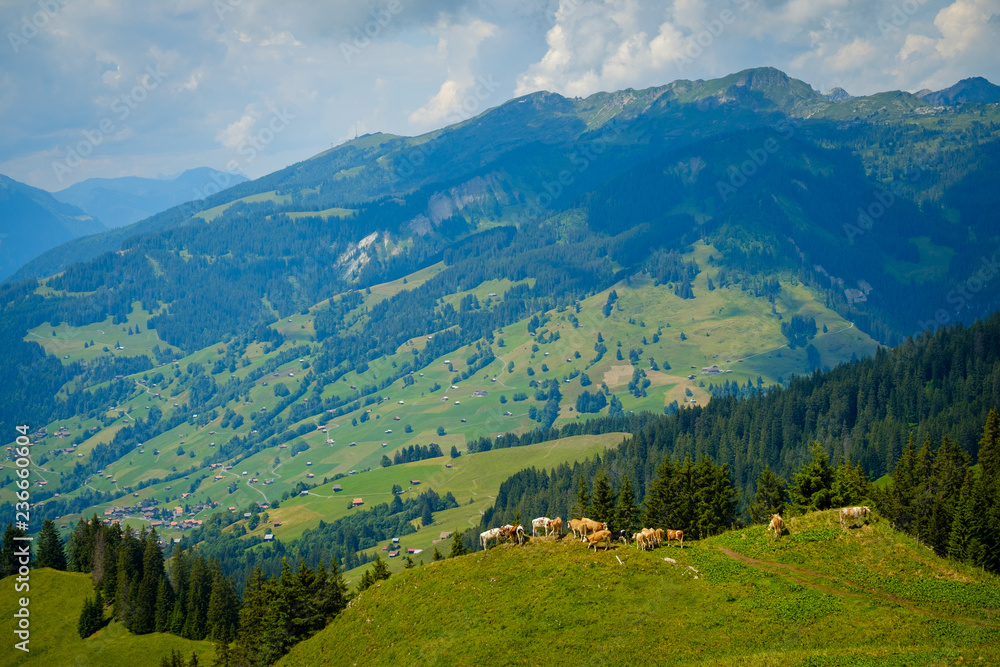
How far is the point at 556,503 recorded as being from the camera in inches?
7835

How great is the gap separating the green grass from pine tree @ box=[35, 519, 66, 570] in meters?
9.64

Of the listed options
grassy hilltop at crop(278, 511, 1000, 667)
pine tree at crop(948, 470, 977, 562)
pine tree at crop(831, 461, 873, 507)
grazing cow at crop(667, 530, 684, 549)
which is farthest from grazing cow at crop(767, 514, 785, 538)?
pine tree at crop(831, 461, 873, 507)

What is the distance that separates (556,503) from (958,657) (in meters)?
162

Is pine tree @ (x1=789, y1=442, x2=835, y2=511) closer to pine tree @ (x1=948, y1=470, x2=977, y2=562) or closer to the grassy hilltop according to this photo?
pine tree @ (x1=948, y1=470, x2=977, y2=562)

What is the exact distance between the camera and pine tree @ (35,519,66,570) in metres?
131

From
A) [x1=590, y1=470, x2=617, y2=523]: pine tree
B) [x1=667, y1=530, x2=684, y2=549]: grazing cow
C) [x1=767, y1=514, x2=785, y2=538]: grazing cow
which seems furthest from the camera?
[x1=590, y1=470, x2=617, y2=523]: pine tree

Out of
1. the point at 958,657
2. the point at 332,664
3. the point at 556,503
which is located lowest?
the point at 556,503

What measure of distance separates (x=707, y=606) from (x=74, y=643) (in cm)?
10603

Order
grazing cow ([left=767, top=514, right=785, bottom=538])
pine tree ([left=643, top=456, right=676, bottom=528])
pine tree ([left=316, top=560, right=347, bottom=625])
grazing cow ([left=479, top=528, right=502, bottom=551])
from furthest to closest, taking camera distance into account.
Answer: pine tree ([left=643, top=456, right=676, bottom=528])
pine tree ([left=316, top=560, right=347, bottom=625])
grazing cow ([left=479, top=528, right=502, bottom=551])
grazing cow ([left=767, top=514, right=785, bottom=538])

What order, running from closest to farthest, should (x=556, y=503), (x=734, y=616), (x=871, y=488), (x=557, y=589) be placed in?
(x=734, y=616) → (x=557, y=589) → (x=871, y=488) → (x=556, y=503)

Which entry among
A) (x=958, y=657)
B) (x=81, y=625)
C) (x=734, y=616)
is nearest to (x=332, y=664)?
(x=734, y=616)

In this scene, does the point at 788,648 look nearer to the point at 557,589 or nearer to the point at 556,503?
the point at 557,589

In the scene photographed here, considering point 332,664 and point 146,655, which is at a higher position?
point 332,664

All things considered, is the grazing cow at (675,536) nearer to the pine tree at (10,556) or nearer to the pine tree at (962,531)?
the pine tree at (962,531)
